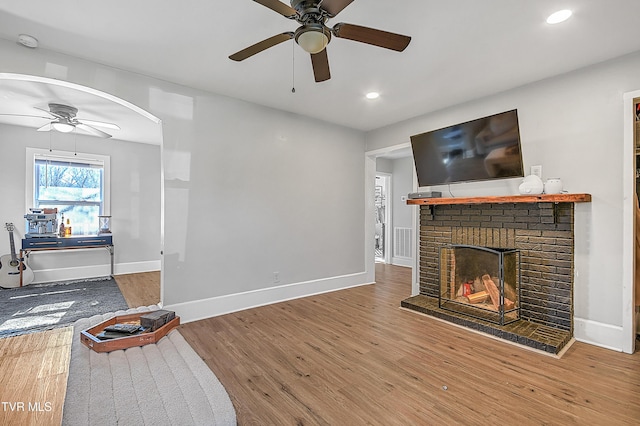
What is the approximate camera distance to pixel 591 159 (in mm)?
2854

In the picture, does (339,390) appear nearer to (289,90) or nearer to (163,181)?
(163,181)

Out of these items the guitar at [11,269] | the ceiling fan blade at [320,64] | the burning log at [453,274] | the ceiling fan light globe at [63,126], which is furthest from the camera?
the guitar at [11,269]

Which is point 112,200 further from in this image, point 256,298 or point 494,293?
point 494,293

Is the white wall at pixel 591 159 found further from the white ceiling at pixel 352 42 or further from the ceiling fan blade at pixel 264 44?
the ceiling fan blade at pixel 264 44

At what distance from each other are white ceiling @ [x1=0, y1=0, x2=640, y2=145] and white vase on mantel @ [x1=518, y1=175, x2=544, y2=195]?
3.46 feet

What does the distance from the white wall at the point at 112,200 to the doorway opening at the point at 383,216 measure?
4.96m

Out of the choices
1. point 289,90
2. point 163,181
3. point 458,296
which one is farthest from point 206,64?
point 458,296

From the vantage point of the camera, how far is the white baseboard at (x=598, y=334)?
8.84 feet

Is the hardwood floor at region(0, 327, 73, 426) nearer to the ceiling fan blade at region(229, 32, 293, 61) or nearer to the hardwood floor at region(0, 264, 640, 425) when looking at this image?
the hardwood floor at region(0, 264, 640, 425)

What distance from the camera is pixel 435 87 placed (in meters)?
3.38

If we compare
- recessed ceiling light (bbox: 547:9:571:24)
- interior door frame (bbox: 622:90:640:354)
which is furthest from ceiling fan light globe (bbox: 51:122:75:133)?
interior door frame (bbox: 622:90:640:354)

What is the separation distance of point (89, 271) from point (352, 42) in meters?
5.88

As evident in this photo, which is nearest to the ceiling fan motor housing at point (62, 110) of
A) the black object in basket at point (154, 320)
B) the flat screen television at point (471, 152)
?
the black object in basket at point (154, 320)

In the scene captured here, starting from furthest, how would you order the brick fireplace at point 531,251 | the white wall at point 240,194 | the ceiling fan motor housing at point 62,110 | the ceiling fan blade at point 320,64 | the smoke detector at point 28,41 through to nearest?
the ceiling fan motor housing at point 62,110, the white wall at point 240,194, the brick fireplace at point 531,251, the smoke detector at point 28,41, the ceiling fan blade at point 320,64
